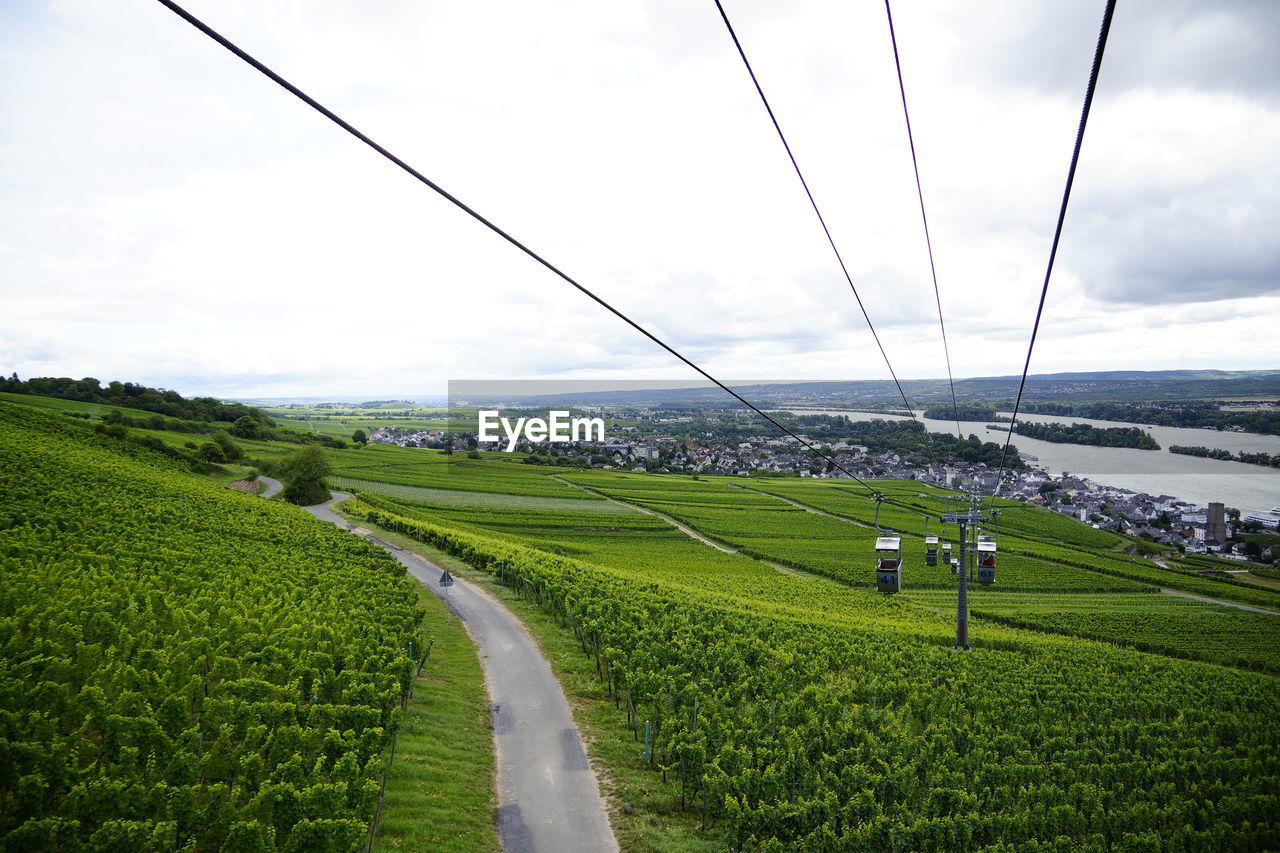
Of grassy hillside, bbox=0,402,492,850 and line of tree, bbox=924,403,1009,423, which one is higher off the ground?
line of tree, bbox=924,403,1009,423

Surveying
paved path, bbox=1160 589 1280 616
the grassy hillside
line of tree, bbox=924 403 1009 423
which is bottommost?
paved path, bbox=1160 589 1280 616

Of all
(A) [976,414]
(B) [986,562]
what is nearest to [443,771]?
(B) [986,562]

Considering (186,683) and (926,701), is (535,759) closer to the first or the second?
(186,683)

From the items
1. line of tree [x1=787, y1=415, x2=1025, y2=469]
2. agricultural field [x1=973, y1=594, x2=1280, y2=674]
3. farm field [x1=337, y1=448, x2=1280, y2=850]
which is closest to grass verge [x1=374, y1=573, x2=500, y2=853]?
farm field [x1=337, y1=448, x2=1280, y2=850]

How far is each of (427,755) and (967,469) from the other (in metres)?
135

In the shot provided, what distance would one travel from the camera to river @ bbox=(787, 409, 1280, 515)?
387ft

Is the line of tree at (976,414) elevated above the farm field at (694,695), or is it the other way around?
the line of tree at (976,414)

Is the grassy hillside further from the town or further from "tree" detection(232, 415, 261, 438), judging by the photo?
"tree" detection(232, 415, 261, 438)

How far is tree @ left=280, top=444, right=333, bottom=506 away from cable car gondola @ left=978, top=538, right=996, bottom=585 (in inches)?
2502

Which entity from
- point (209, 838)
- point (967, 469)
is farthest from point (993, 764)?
point (967, 469)

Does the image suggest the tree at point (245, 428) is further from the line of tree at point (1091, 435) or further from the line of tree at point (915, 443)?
the line of tree at point (1091, 435)

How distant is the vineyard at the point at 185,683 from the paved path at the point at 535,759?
295cm

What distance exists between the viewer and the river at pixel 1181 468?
11788 cm

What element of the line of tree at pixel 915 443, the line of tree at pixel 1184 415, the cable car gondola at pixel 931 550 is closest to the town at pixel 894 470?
the line of tree at pixel 915 443
